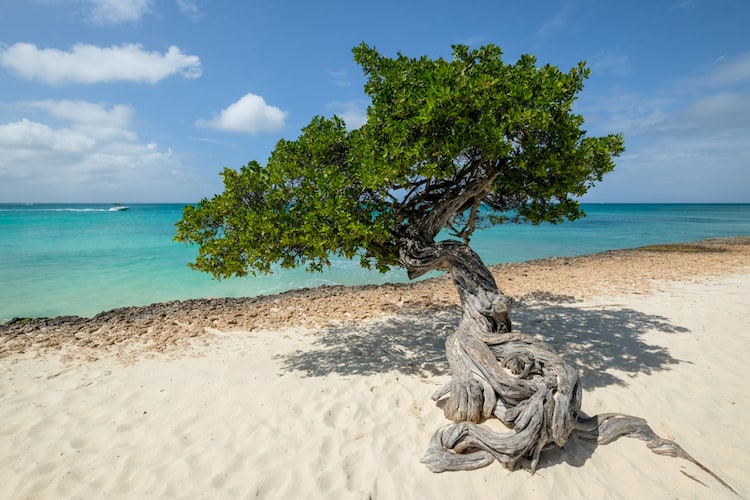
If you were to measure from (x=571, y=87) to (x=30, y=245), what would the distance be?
38391 mm

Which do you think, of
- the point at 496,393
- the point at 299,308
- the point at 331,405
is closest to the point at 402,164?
the point at 496,393

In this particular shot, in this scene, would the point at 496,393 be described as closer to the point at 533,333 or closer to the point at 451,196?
the point at 451,196

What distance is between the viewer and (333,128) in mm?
6566

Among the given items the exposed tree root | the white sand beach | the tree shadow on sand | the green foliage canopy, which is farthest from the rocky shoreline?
the exposed tree root

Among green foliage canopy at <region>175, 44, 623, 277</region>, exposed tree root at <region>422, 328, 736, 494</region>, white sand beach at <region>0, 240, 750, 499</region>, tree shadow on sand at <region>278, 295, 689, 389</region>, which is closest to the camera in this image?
white sand beach at <region>0, 240, 750, 499</region>

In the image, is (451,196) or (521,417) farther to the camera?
(451,196)

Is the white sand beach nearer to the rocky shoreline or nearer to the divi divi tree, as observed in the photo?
the rocky shoreline

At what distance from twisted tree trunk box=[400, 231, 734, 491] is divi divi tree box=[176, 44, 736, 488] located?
2cm

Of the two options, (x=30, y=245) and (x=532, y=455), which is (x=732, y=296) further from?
(x=30, y=245)

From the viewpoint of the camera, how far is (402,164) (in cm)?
492

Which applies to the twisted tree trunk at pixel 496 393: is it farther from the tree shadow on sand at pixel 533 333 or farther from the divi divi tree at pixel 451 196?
the tree shadow on sand at pixel 533 333

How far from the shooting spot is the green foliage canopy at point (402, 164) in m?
5.00

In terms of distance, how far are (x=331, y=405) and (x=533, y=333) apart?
4943mm

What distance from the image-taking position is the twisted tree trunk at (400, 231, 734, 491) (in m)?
4.18
